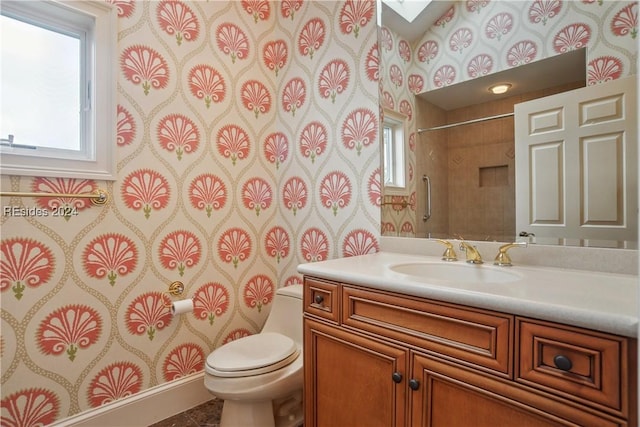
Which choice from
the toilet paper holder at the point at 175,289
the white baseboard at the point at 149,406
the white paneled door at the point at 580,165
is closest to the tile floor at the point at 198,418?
the white baseboard at the point at 149,406

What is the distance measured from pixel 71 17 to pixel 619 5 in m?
2.09

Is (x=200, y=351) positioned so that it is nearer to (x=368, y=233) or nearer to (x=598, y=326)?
(x=368, y=233)

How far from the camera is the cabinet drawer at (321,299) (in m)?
1.10

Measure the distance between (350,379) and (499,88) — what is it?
123 cm

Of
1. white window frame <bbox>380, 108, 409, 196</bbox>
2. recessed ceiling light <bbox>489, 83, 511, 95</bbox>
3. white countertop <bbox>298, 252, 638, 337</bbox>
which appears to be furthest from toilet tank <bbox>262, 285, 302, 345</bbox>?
recessed ceiling light <bbox>489, 83, 511, 95</bbox>

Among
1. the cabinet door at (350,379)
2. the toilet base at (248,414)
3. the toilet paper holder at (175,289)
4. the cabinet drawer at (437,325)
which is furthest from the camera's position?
the toilet paper holder at (175,289)

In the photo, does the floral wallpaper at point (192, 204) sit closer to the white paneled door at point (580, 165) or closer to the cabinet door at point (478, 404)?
the white paneled door at point (580, 165)

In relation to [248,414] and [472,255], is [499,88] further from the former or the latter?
[248,414]

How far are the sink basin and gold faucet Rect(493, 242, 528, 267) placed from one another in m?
0.05

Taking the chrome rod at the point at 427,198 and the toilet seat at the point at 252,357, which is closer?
the toilet seat at the point at 252,357

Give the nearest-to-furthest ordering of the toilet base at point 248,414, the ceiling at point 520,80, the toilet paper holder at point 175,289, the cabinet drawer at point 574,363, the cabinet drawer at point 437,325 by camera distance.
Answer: the cabinet drawer at point 574,363 < the cabinet drawer at point 437,325 < the ceiling at point 520,80 < the toilet base at point 248,414 < the toilet paper holder at point 175,289

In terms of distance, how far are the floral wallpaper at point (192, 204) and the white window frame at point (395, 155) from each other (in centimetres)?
6

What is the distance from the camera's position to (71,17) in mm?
1379

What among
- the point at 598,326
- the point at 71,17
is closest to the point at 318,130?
the point at 71,17
